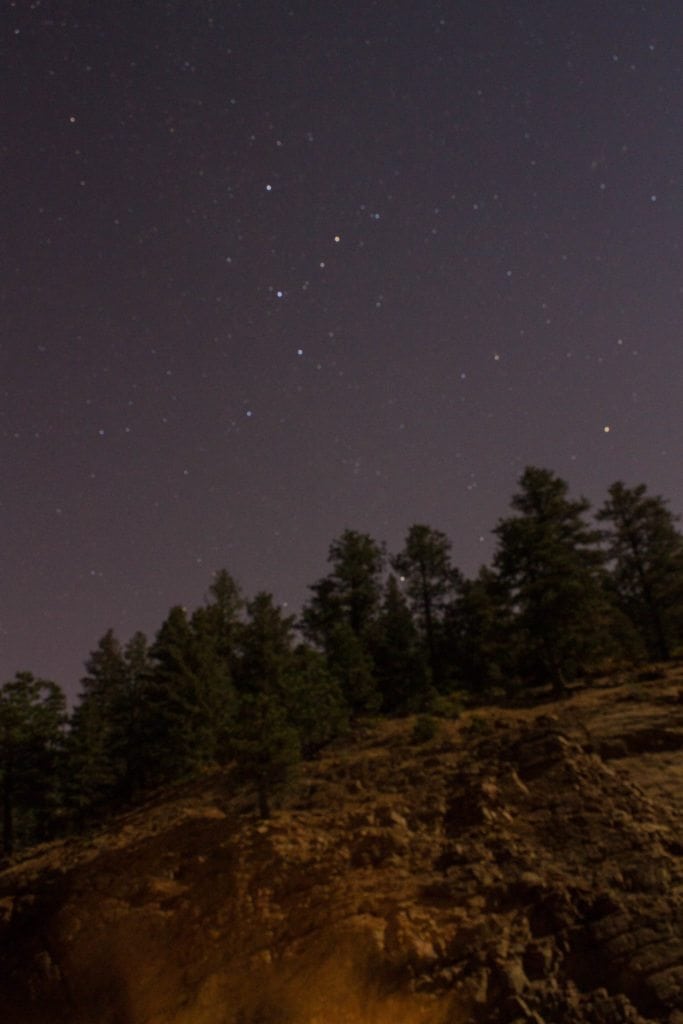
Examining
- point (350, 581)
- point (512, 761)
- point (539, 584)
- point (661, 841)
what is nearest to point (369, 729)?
point (512, 761)

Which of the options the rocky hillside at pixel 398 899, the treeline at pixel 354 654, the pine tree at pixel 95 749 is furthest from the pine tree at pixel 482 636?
the pine tree at pixel 95 749

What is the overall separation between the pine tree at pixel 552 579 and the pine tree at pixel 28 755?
25834mm

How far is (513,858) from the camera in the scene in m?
17.6

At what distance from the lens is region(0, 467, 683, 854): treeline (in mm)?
32594

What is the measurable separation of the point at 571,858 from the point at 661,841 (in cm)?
233

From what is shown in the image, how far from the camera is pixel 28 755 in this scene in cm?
3688

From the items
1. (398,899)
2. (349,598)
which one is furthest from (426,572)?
(398,899)

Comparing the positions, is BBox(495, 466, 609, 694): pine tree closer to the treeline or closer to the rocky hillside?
the treeline

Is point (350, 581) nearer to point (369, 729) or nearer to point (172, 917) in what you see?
point (369, 729)

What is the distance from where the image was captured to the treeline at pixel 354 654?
32594 millimetres

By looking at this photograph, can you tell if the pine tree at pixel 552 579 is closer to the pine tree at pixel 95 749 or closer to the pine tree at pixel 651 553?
the pine tree at pixel 651 553

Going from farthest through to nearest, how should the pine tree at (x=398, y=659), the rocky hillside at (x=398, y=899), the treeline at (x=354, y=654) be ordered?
the pine tree at (x=398, y=659) < the treeline at (x=354, y=654) < the rocky hillside at (x=398, y=899)

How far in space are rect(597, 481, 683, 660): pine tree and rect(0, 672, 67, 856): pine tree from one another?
108 feet

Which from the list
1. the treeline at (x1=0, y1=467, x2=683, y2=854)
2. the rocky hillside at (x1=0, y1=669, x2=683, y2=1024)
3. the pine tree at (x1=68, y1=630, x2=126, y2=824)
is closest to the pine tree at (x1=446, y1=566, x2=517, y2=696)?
the treeline at (x1=0, y1=467, x2=683, y2=854)
